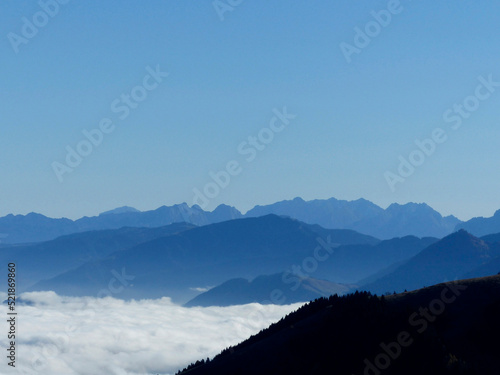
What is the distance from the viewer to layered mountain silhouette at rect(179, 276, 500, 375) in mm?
150500

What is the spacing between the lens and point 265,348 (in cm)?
18938

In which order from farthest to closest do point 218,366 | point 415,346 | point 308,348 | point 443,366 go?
1. point 218,366
2. point 308,348
3. point 415,346
4. point 443,366

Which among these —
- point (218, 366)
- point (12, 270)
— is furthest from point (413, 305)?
point (12, 270)

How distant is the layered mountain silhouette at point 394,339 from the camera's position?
150500 mm

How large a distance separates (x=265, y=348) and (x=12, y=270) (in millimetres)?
71246

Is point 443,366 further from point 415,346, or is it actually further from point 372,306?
point 372,306

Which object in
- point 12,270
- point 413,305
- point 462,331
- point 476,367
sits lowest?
point 476,367

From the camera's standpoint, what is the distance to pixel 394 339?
165375 mm

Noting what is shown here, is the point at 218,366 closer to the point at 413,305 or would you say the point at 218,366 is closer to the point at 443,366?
the point at 413,305

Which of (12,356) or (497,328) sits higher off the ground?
(12,356)

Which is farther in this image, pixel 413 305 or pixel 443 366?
pixel 413 305

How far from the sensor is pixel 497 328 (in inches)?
6260

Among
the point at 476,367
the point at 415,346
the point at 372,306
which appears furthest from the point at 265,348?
the point at 476,367

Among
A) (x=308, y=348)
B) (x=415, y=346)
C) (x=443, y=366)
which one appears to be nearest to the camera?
(x=443, y=366)
